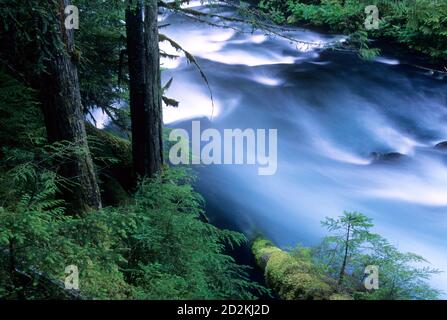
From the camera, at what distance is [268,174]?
9.65 metres

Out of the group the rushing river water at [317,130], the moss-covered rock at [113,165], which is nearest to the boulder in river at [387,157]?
the rushing river water at [317,130]

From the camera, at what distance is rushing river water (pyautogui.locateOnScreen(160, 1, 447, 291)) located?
26.7ft

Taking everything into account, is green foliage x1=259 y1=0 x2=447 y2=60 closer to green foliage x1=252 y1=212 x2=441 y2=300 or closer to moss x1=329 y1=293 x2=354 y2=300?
green foliage x1=252 y1=212 x2=441 y2=300

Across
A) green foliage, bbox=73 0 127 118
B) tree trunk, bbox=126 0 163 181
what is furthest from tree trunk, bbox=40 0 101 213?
tree trunk, bbox=126 0 163 181

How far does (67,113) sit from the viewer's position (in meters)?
4.40

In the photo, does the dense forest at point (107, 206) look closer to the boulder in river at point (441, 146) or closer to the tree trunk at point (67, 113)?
the tree trunk at point (67, 113)

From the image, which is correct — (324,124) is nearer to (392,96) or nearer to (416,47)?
(392,96)

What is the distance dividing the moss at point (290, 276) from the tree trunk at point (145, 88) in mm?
2387

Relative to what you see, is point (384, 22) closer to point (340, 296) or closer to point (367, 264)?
point (367, 264)

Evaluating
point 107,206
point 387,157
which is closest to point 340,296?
point 107,206

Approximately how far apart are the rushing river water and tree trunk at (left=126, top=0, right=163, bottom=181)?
7.51 feet

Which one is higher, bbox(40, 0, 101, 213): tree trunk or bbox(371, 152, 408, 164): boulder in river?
bbox(40, 0, 101, 213): tree trunk
